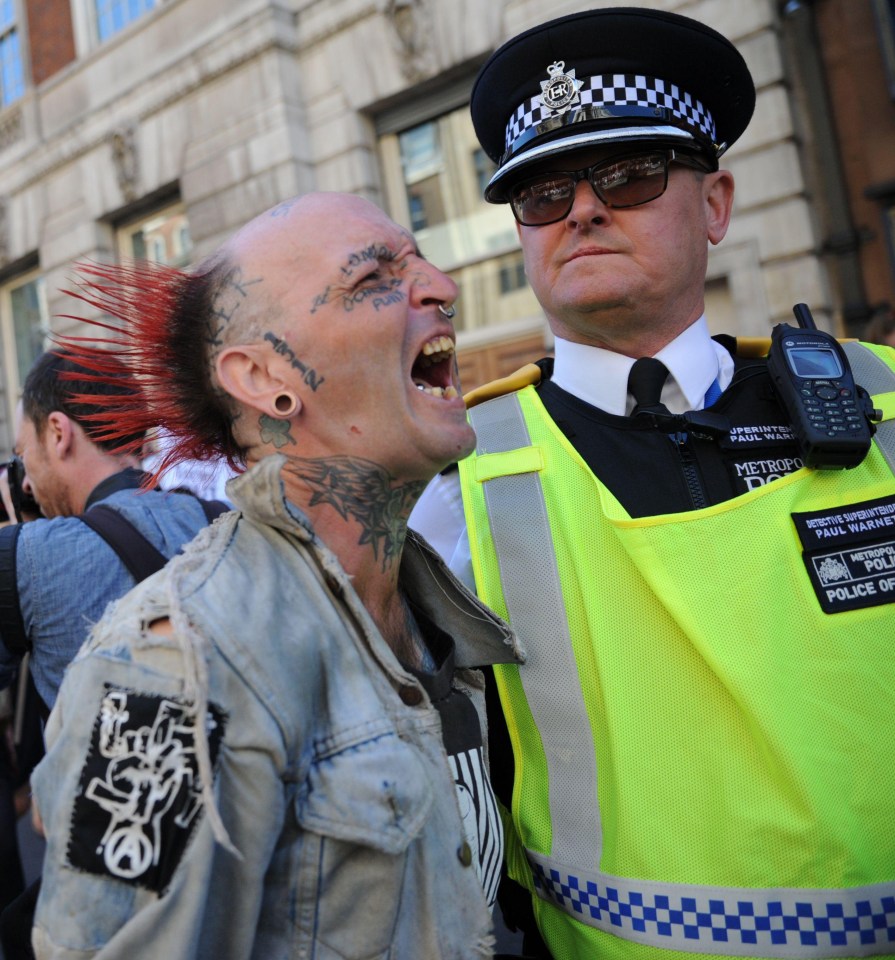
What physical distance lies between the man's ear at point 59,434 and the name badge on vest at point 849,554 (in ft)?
7.09

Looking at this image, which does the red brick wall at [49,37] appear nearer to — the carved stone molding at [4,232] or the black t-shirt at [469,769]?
the carved stone molding at [4,232]

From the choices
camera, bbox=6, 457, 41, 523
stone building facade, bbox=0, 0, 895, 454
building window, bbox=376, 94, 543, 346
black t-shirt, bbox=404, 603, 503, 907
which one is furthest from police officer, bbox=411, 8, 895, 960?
building window, bbox=376, 94, 543, 346

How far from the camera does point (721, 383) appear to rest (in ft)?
6.22

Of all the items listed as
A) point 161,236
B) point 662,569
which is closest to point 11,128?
point 161,236

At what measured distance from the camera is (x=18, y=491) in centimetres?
298

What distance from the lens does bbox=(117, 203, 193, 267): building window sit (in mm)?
10141

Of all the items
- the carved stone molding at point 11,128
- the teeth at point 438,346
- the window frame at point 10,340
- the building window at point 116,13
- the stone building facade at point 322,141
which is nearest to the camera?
the teeth at point 438,346

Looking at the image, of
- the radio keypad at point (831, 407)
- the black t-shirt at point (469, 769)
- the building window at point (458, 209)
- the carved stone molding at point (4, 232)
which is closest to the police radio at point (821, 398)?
the radio keypad at point (831, 407)

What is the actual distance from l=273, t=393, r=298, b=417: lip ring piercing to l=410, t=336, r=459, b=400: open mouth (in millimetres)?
216

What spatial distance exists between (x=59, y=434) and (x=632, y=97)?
1.95 m

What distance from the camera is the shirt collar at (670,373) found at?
72.3 inches

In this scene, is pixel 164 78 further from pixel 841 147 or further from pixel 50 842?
pixel 50 842

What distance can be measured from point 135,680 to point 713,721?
92 centimetres

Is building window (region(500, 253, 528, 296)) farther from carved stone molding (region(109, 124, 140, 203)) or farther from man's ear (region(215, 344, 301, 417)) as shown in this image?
man's ear (region(215, 344, 301, 417))
